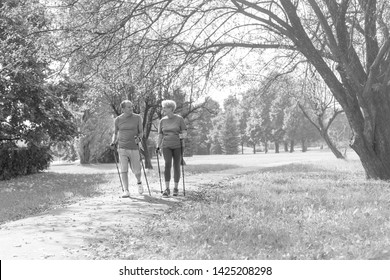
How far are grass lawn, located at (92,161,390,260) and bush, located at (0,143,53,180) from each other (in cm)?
1450

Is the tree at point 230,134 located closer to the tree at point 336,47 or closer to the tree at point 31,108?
the tree at point 31,108

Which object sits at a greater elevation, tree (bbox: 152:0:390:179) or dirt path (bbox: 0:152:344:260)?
tree (bbox: 152:0:390:179)

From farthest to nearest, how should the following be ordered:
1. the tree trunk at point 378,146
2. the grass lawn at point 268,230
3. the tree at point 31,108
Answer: the tree at point 31,108 → the tree trunk at point 378,146 → the grass lawn at point 268,230

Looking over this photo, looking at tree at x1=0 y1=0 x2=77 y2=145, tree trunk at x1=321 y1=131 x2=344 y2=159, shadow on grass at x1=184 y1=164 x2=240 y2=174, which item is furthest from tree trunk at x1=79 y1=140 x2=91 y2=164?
tree trunk at x1=321 y1=131 x2=344 y2=159

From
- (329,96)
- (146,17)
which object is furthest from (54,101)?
(329,96)

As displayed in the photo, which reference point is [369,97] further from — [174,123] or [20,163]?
[20,163]

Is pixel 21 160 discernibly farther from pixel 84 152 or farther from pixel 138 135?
pixel 84 152

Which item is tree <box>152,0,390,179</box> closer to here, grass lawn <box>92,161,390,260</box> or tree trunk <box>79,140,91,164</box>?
grass lawn <box>92,161,390,260</box>

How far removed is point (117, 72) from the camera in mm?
11992

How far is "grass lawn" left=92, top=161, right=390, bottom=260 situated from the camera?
4.94 m

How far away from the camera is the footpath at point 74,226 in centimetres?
527

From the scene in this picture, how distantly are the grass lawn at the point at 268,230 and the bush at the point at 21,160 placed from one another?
14504mm

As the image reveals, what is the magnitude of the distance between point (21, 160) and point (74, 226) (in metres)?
16.6

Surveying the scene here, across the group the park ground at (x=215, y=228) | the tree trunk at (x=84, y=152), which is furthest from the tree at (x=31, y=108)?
the tree trunk at (x=84, y=152)
